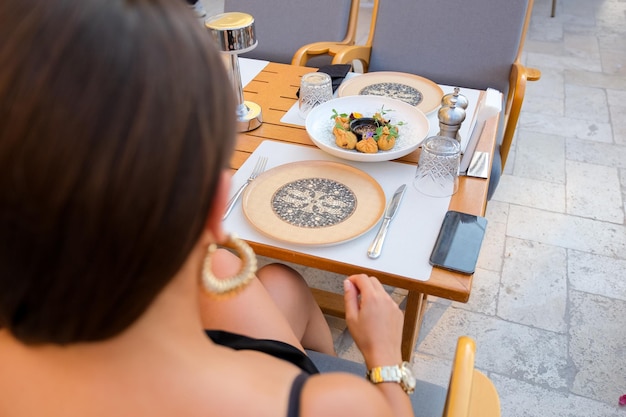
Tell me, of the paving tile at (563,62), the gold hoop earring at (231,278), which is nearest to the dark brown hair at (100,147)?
the gold hoop earring at (231,278)

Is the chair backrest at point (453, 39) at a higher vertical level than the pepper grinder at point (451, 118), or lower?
lower

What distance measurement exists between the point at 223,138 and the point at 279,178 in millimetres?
724

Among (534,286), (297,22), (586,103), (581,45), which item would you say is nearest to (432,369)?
(534,286)

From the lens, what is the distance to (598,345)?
5.55 ft

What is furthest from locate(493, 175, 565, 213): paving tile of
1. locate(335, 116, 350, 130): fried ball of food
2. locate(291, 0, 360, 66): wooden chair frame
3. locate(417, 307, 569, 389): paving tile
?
locate(335, 116, 350, 130): fried ball of food

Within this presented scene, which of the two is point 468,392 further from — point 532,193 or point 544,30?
point 544,30

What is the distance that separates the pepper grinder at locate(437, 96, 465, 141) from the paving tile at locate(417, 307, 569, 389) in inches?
31.8

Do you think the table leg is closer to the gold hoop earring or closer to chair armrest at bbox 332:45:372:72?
the gold hoop earring

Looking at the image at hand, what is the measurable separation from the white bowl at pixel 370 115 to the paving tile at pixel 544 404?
85 cm

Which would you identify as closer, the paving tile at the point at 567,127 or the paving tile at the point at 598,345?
the paving tile at the point at 598,345

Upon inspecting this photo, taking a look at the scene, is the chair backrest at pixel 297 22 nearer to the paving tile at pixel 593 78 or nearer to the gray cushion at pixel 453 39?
the gray cushion at pixel 453 39

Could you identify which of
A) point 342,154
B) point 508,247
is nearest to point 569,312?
point 508,247

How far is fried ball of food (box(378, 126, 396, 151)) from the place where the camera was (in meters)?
1.21

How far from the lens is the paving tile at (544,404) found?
150 cm
